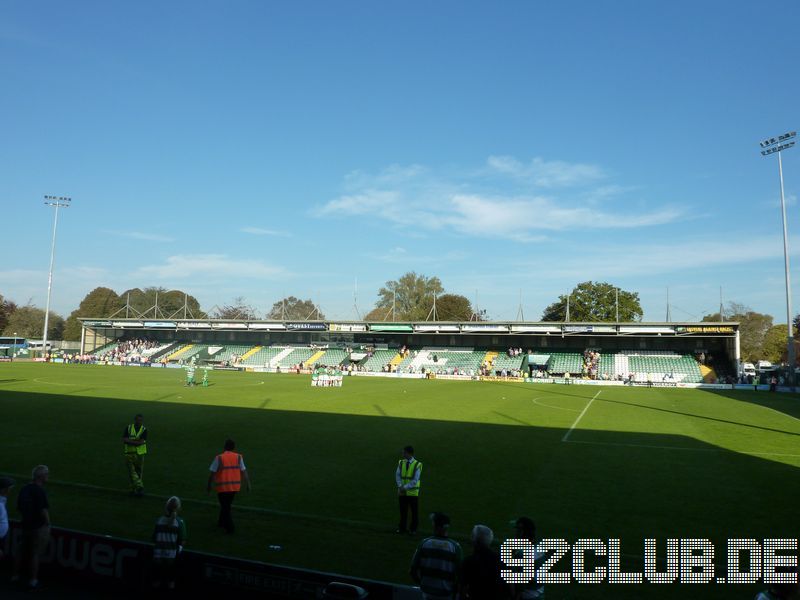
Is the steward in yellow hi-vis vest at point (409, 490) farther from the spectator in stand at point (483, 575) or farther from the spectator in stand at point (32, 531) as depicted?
the spectator in stand at point (32, 531)

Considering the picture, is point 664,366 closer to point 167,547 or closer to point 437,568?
point 437,568

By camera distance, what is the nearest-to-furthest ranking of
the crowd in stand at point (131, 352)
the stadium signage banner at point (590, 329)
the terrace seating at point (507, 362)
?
the stadium signage banner at point (590, 329) < the terrace seating at point (507, 362) < the crowd in stand at point (131, 352)

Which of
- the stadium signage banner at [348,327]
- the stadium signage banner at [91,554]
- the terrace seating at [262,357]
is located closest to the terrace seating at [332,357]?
the stadium signage banner at [348,327]

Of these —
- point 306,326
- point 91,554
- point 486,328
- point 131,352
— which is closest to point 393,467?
point 91,554

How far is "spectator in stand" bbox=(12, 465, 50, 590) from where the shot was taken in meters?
7.66

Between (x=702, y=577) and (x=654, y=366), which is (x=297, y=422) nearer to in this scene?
(x=702, y=577)

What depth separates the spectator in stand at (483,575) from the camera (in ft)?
17.4

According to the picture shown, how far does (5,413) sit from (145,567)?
21.4 meters

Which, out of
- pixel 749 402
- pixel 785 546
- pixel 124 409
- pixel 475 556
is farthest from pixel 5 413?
pixel 749 402

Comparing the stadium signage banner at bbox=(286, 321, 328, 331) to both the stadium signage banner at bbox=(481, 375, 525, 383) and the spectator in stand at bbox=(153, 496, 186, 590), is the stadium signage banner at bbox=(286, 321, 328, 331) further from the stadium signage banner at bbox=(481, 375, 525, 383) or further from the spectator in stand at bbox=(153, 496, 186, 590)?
the spectator in stand at bbox=(153, 496, 186, 590)

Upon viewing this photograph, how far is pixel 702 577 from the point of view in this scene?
8.58 m

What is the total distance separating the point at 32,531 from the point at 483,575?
646cm

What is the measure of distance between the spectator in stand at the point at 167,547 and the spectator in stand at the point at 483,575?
4.04m

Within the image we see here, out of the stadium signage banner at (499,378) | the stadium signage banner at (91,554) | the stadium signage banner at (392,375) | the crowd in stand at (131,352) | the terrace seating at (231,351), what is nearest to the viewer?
the stadium signage banner at (91,554)
